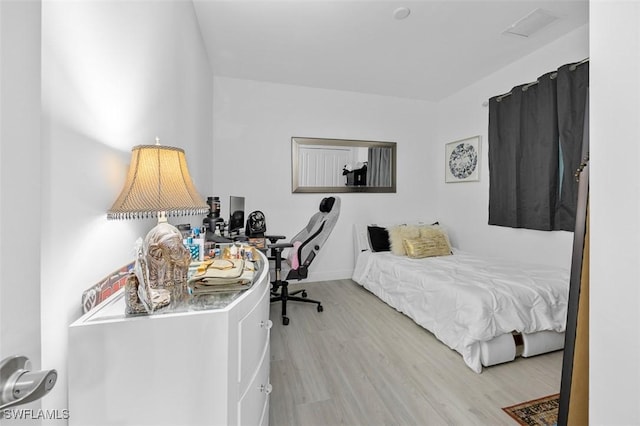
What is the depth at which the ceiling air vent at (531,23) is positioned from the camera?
234cm

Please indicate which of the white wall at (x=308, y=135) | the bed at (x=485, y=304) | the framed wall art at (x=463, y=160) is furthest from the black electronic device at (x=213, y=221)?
the framed wall art at (x=463, y=160)

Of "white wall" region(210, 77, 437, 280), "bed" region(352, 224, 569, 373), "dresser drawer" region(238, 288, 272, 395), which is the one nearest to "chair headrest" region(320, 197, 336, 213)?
"white wall" region(210, 77, 437, 280)

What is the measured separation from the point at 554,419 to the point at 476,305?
2.25 feet

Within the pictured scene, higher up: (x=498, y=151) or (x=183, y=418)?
(x=498, y=151)

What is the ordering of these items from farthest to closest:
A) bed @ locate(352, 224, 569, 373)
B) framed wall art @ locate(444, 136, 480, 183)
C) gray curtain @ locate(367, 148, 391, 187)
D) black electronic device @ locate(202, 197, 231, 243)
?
gray curtain @ locate(367, 148, 391, 187) → framed wall art @ locate(444, 136, 480, 183) → black electronic device @ locate(202, 197, 231, 243) → bed @ locate(352, 224, 569, 373)

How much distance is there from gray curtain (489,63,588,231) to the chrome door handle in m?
3.38

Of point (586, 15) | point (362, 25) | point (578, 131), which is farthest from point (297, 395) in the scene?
point (586, 15)

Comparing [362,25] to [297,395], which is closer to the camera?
[297,395]

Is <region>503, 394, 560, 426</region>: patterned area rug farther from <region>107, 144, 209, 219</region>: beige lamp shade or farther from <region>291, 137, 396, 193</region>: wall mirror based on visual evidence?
<region>291, 137, 396, 193</region>: wall mirror

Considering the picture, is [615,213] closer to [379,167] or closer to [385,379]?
[385,379]

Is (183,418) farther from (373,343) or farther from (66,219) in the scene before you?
(373,343)

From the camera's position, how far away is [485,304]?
1.97m

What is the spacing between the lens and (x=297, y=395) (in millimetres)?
1654

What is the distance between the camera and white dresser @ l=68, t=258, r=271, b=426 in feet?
2.27
